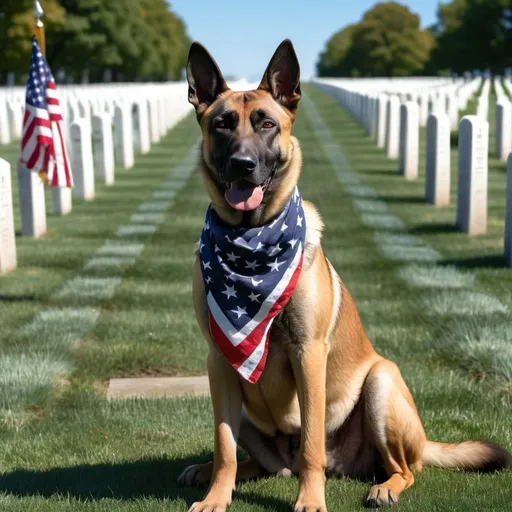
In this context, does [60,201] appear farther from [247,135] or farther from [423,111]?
[423,111]

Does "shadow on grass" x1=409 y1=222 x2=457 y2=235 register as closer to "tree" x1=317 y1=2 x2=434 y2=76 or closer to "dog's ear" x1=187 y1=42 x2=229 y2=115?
"dog's ear" x1=187 y1=42 x2=229 y2=115

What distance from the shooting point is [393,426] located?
4.77 meters

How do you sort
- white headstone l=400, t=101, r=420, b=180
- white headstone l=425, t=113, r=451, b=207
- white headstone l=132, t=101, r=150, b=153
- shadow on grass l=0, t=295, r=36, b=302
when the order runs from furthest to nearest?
1. white headstone l=132, t=101, r=150, b=153
2. white headstone l=400, t=101, r=420, b=180
3. white headstone l=425, t=113, r=451, b=207
4. shadow on grass l=0, t=295, r=36, b=302

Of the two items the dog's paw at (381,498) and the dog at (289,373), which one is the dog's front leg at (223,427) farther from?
the dog's paw at (381,498)

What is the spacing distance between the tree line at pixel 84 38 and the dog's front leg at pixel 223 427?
53.7 metres

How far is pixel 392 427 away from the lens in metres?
4.77

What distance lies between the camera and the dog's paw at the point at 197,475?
5012mm

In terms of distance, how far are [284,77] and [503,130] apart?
16.7 meters

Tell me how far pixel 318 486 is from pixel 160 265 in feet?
20.5

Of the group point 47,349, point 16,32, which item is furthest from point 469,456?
point 16,32

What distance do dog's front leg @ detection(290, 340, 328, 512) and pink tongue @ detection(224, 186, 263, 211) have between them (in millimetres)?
632

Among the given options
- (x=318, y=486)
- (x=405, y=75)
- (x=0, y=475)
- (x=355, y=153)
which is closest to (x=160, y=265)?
(x=0, y=475)

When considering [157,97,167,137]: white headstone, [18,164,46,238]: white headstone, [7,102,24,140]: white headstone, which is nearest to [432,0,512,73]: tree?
[157,97,167,137]: white headstone

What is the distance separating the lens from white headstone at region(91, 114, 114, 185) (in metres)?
17.3
